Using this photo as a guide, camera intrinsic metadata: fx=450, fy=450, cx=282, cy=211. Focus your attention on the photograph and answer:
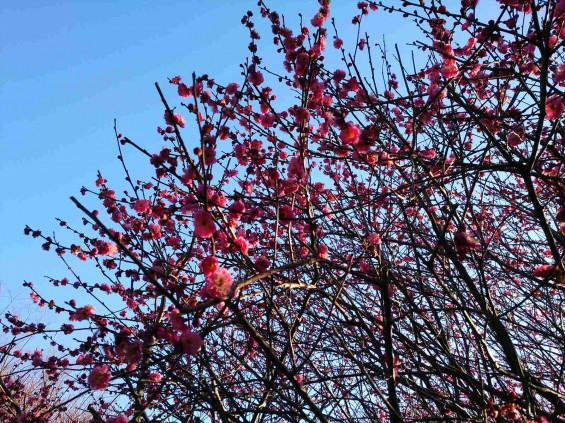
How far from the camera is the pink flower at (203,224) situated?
2.54 metres

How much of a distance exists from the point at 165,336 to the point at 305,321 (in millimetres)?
3456

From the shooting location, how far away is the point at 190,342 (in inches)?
85.3

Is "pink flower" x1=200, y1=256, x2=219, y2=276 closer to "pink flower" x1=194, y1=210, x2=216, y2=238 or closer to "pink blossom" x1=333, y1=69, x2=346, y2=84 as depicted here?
"pink flower" x1=194, y1=210, x2=216, y2=238

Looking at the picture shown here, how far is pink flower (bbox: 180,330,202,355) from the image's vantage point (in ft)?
6.98

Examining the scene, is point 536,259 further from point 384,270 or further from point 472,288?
point 384,270

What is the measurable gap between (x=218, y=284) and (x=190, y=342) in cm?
31

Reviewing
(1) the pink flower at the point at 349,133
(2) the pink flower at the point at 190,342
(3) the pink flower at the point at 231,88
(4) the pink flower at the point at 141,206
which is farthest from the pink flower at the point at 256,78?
(2) the pink flower at the point at 190,342

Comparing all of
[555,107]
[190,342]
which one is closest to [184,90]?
[190,342]

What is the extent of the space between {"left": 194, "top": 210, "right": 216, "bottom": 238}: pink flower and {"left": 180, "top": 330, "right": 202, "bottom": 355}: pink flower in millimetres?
620

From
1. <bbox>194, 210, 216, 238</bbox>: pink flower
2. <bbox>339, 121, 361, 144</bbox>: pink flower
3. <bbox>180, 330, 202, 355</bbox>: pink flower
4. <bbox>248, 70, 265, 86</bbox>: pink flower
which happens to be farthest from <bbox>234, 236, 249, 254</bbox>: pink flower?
<bbox>248, 70, 265, 86</bbox>: pink flower

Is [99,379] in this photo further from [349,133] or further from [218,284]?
[349,133]

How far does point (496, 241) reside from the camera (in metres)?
5.48

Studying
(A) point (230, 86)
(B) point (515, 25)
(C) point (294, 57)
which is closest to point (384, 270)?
(C) point (294, 57)

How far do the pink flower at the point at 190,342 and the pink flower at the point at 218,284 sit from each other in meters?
0.21
